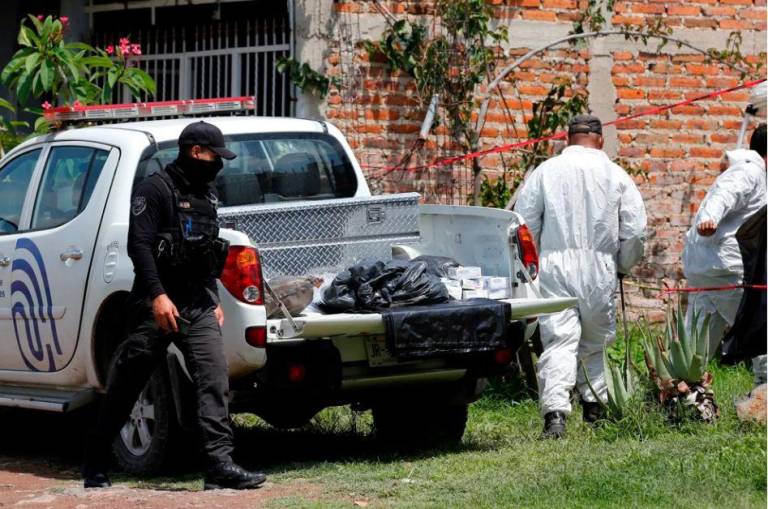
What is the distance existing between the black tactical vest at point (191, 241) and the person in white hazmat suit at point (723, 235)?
347 cm

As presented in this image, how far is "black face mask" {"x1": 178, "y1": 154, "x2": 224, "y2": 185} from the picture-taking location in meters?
6.45

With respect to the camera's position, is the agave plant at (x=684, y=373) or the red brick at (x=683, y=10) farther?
the red brick at (x=683, y=10)

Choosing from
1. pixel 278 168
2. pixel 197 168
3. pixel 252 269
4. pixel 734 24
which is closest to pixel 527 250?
pixel 278 168

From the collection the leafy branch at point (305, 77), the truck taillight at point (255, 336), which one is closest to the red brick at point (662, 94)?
the leafy branch at point (305, 77)

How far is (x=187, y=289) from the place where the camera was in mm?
→ 6309

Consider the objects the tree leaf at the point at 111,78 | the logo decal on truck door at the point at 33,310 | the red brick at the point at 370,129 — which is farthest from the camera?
the red brick at the point at 370,129

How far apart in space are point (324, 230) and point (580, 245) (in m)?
1.57

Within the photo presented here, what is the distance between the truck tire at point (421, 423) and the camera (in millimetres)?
7680

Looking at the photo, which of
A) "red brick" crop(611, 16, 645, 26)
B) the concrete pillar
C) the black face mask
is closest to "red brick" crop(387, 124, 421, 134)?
the concrete pillar

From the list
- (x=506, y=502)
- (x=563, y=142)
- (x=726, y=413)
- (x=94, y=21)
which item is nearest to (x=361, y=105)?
(x=563, y=142)

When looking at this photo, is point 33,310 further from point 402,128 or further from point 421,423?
point 402,128

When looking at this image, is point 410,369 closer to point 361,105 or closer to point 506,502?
point 506,502

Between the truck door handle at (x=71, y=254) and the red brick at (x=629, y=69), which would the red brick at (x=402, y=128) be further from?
the truck door handle at (x=71, y=254)

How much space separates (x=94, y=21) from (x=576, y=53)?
4.53 metres
